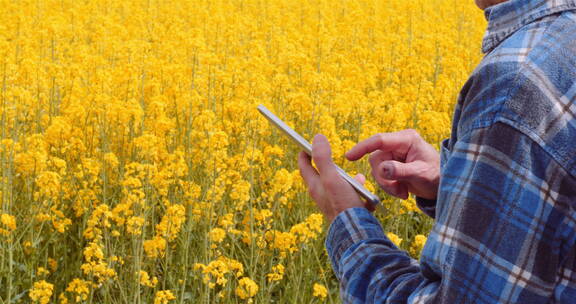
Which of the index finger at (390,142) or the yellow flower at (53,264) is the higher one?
the index finger at (390,142)

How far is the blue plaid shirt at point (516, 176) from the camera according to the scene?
0.97 m

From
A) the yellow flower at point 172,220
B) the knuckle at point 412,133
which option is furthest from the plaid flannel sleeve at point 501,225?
the yellow flower at point 172,220

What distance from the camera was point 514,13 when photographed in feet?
3.52

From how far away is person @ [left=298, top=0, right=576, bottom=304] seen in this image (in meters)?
0.97

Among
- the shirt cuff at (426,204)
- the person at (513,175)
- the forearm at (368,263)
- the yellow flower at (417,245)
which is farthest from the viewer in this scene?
the yellow flower at (417,245)

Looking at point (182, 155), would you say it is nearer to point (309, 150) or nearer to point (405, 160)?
point (405, 160)

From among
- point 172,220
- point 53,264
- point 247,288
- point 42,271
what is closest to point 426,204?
point 247,288

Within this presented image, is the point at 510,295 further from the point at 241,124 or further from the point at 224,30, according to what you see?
the point at 224,30

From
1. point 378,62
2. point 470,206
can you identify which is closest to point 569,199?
point 470,206

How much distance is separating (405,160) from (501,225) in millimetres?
670

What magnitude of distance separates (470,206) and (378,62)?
6.66m

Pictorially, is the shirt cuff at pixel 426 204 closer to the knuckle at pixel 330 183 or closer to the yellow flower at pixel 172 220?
the knuckle at pixel 330 183

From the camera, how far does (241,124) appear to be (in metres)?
4.77

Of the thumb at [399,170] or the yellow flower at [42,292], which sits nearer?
the thumb at [399,170]
